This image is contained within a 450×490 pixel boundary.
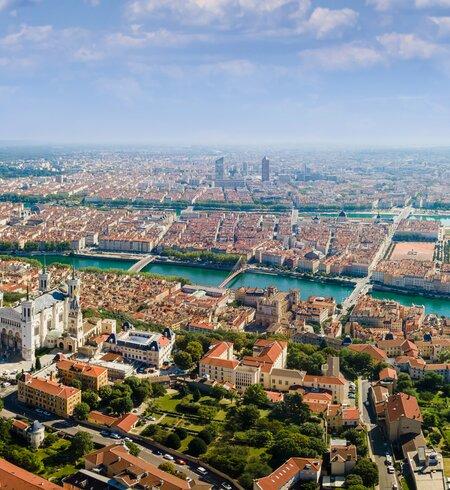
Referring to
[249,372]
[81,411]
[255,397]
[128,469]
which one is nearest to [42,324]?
[81,411]

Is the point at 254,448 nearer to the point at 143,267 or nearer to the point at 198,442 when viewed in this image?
the point at 198,442

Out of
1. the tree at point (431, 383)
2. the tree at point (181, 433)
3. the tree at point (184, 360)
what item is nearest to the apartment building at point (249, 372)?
the tree at point (184, 360)

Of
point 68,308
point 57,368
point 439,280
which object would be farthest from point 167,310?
point 439,280

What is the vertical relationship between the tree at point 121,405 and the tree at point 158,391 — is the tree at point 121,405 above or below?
above

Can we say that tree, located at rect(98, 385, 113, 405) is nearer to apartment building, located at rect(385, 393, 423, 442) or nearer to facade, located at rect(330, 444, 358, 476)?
facade, located at rect(330, 444, 358, 476)

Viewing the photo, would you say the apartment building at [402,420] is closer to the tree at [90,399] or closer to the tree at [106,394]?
the tree at [106,394]

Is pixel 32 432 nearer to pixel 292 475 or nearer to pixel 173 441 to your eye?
pixel 173 441
